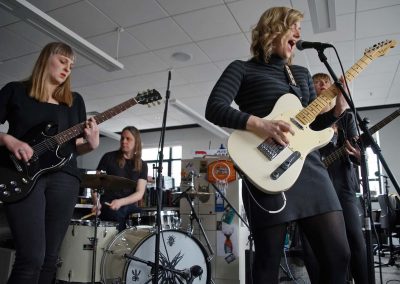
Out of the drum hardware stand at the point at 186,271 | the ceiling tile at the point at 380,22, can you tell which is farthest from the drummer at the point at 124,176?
the ceiling tile at the point at 380,22

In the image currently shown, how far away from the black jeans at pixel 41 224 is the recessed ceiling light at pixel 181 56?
3.95 meters

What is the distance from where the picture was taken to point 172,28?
4.46m

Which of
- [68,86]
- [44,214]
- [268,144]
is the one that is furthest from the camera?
[68,86]

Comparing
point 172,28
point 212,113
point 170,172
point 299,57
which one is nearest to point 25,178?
point 212,113

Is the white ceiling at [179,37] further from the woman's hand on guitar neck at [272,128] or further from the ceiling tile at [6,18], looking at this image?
the woman's hand on guitar neck at [272,128]

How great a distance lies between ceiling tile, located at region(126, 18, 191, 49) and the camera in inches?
172

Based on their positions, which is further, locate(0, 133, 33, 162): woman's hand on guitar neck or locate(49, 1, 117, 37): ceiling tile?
locate(49, 1, 117, 37): ceiling tile

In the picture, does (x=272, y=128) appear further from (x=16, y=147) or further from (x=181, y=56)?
(x=181, y=56)

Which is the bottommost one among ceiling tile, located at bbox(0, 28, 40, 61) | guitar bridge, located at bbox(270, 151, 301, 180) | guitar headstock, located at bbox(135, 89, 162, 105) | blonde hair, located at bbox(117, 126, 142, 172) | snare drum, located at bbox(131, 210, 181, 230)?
snare drum, located at bbox(131, 210, 181, 230)

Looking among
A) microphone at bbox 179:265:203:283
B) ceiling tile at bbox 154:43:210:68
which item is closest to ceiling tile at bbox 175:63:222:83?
ceiling tile at bbox 154:43:210:68

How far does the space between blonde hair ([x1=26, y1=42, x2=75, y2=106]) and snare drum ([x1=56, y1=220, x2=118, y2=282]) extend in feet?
4.59

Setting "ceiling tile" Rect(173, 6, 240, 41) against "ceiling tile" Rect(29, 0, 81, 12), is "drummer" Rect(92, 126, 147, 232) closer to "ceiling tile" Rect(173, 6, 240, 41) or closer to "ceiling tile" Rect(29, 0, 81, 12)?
"ceiling tile" Rect(173, 6, 240, 41)

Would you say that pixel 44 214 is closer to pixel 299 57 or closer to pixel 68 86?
pixel 68 86

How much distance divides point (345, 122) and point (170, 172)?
8.28 m
